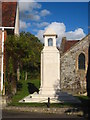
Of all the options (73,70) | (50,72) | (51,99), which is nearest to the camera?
(51,99)

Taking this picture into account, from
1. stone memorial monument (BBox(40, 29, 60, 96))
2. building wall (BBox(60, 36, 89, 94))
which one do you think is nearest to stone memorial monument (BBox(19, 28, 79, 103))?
stone memorial monument (BBox(40, 29, 60, 96))

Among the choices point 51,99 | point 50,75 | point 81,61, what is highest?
point 81,61

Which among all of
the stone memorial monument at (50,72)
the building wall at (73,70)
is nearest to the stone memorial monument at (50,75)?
the stone memorial monument at (50,72)

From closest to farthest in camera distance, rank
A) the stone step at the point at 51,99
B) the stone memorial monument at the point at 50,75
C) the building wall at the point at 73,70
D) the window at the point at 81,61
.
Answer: the stone step at the point at 51,99 → the stone memorial monument at the point at 50,75 → the building wall at the point at 73,70 → the window at the point at 81,61

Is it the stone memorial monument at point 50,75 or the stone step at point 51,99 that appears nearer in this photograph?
the stone step at point 51,99

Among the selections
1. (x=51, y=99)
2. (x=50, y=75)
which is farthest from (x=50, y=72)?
(x=51, y=99)

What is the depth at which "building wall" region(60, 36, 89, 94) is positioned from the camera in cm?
2578

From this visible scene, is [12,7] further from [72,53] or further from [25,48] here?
[72,53]

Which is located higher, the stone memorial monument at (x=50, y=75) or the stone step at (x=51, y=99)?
the stone memorial monument at (x=50, y=75)

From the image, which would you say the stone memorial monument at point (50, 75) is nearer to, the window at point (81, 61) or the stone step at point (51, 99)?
the stone step at point (51, 99)

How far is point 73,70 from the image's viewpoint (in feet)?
85.8

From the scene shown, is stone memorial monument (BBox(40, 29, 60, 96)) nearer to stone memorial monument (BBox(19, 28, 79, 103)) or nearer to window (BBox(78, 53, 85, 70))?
stone memorial monument (BBox(19, 28, 79, 103))

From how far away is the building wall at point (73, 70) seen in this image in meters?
25.8

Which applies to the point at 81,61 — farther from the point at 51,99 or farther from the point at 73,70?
the point at 51,99
